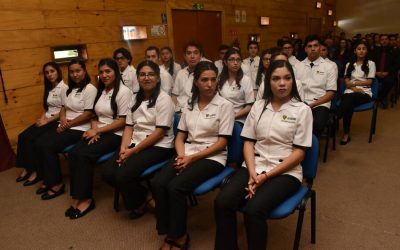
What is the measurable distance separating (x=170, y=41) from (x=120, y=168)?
3.41 m

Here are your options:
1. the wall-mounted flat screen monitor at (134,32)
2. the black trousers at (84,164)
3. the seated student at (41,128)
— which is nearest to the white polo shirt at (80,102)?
the seated student at (41,128)

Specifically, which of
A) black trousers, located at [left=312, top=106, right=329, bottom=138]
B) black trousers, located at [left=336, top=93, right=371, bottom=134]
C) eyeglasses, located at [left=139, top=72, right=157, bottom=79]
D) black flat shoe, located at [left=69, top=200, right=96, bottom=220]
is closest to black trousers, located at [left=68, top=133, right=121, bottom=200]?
black flat shoe, located at [left=69, top=200, right=96, bottom=220]

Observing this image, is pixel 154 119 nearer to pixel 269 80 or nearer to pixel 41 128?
pixel 269 80

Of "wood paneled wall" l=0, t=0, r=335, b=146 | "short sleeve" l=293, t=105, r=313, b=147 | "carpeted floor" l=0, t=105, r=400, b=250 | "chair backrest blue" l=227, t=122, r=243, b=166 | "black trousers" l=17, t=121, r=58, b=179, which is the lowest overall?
"carpeted floor" l=0, t=105, r=400, b=250

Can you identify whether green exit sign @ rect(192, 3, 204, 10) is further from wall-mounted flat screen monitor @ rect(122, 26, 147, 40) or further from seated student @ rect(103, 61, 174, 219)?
seated student @ rect(103, 61, 174, 219)

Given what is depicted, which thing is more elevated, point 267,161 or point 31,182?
point 267,161

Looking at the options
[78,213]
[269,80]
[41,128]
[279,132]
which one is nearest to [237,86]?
[269,80]

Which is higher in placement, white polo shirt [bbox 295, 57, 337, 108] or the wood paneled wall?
the wood paneled wall

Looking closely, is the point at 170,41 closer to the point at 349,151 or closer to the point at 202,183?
the point at 349,151

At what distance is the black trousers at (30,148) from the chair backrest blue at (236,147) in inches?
83.2

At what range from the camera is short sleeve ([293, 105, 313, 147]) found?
1.88 metres

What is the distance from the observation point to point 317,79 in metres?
3.59

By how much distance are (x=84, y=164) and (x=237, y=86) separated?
5.29 ft

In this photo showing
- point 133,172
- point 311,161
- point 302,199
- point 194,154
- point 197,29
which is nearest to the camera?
point 302,199
